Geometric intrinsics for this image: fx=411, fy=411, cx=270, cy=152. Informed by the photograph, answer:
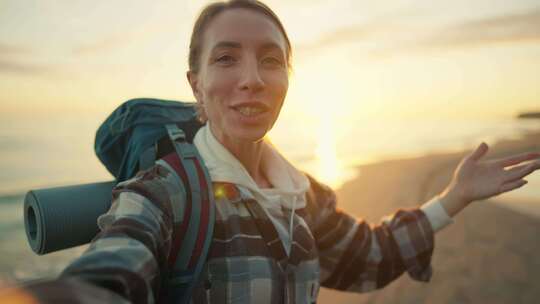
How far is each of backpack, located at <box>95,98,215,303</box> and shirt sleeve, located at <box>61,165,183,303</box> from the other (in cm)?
6

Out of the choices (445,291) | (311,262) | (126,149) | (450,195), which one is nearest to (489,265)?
(445,291)

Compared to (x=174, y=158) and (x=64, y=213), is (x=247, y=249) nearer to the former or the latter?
(x=174, y=158)

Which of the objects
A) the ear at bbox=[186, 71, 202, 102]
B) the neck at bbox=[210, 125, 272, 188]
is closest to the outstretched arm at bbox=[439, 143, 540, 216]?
the neck at bbox=[210, 125, 272, 188]

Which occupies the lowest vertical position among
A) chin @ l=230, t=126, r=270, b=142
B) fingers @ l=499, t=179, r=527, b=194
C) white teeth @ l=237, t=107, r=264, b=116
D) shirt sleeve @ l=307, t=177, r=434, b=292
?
shirt sleeve @ l=307, t=177, r=434, b=292

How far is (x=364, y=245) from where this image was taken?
2504mm

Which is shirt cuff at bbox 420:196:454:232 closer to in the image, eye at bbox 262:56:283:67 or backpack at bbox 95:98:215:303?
eye at bbox 262:56:283:67

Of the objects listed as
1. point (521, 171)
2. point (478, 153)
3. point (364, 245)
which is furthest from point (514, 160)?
point (364, 245)

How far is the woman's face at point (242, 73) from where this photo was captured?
1.80 meters

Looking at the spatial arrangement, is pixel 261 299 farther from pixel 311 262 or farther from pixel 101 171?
pixel 101 171

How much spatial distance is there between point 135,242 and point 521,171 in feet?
7.26

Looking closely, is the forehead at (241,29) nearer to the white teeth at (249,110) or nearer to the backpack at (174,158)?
the white teeth at (249,110)

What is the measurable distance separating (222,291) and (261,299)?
0.57 feet

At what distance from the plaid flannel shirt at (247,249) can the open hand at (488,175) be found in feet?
1.03

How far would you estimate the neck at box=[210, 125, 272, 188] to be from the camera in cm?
198
